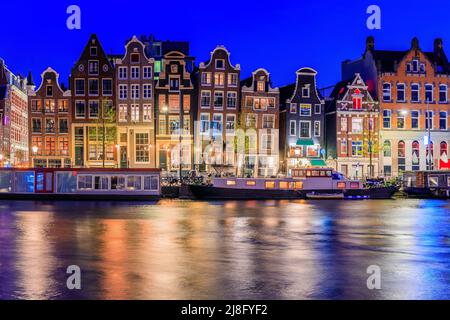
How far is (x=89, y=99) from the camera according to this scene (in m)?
87.8

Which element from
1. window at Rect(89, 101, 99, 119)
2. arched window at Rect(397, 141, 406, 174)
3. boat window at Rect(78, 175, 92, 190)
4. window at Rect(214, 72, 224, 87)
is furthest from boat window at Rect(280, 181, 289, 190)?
window at Rect(89, 101, 99, 119)

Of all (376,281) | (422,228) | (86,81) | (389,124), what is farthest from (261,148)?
(376,281)

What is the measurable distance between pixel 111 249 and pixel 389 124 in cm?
7100

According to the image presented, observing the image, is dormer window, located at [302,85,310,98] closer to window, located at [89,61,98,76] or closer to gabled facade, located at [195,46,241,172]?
gabled facade, located at [195,46,241,172]

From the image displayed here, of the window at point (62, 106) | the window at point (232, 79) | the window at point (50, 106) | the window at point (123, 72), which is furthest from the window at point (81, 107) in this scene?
the window at point (232, 79)

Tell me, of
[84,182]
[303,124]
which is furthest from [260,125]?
[84,182]

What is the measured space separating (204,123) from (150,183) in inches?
946

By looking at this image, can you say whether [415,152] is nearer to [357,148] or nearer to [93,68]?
[357,148]

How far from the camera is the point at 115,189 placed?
65.3 meters

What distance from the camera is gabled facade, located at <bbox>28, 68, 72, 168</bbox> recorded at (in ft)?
288

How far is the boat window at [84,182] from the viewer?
65025mm

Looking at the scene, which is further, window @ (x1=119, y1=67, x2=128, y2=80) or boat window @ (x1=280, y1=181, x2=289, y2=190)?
window @ (x1=119, y1=67, x2=128, y2=80)

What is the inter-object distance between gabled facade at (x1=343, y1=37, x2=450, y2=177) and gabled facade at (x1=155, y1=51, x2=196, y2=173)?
2554 centimetres
